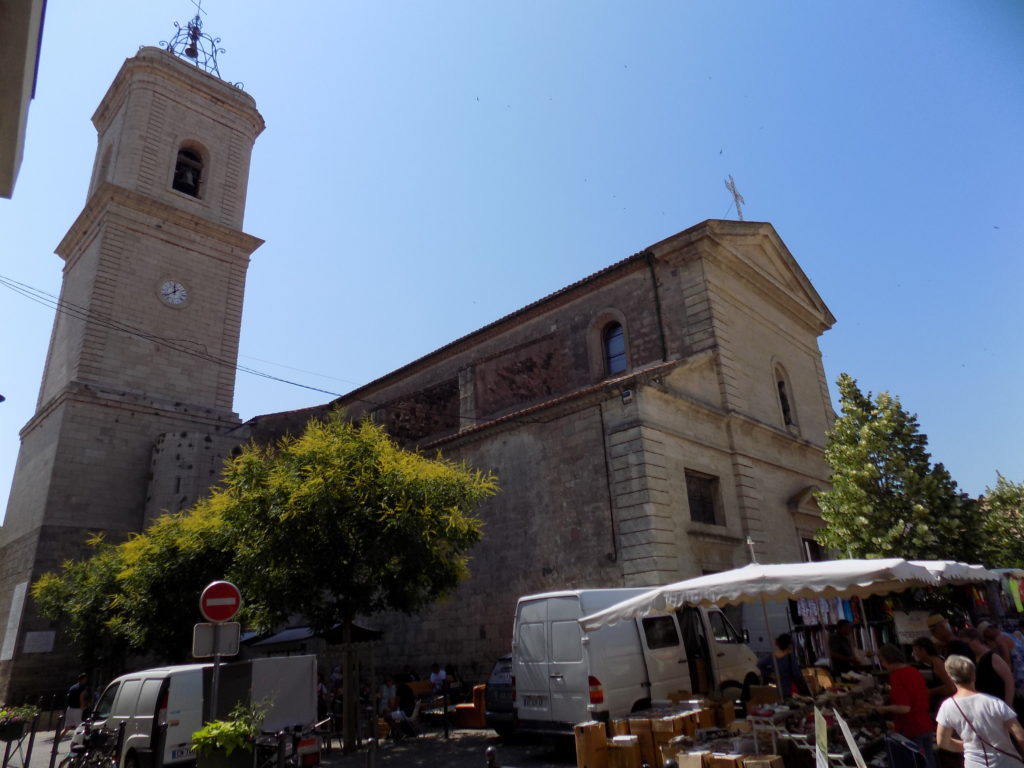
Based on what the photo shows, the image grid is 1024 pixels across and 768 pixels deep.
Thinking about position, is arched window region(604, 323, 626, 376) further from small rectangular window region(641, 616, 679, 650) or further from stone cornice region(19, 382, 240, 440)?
stone cornice region(19, 382, 240, 440)

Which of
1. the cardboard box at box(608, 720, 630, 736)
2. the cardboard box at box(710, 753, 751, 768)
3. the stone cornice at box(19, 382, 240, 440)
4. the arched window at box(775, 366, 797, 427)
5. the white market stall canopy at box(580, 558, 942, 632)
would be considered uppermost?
the stone cornice at box(19, 382, 240, 440)

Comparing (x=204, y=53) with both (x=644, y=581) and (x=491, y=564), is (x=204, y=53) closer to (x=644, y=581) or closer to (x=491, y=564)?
(x=491, y=564)

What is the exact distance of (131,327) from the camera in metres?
24.9

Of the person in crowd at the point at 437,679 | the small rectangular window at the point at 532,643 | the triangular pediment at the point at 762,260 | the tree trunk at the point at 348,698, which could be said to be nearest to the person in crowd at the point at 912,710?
the small rectangular window at the point at 532,643

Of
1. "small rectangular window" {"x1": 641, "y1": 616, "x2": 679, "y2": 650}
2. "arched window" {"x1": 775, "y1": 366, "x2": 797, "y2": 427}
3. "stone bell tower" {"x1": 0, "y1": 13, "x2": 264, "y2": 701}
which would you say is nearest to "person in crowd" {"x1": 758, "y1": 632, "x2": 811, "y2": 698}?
"small rectangular window" {"x1": 641, "y1": 616, "x2": 679, "y2": 650}

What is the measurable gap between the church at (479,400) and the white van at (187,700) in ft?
21.1

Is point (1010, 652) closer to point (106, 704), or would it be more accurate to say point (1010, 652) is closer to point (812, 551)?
point (106, 704)

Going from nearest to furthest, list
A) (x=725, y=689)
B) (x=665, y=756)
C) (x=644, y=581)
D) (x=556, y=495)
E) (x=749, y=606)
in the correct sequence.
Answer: (x=665, y=756) → (x=725, y=689) → (x=644, y=581) → (x=749, y=606) → (x=556, y=495)

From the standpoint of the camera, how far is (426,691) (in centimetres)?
1445

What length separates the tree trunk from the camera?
10.8 metres

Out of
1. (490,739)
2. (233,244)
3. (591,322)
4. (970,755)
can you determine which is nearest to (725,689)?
(490,739)

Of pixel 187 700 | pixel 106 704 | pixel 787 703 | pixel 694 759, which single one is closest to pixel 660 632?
pixel 787 703

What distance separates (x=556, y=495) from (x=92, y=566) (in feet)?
43.6

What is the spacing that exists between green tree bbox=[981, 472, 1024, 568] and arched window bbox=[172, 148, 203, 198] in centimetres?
3086
